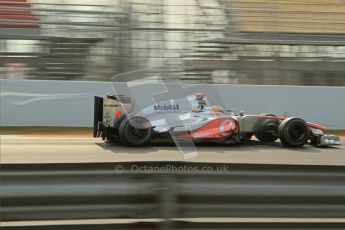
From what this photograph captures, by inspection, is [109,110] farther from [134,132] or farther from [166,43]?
[166,43]

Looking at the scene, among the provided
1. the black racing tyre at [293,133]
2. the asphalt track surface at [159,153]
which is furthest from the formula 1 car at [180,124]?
the asphalt track surface at [159,153]

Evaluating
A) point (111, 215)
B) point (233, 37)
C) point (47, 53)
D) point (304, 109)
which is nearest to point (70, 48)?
point (47, 53)

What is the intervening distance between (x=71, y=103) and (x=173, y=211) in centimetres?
815

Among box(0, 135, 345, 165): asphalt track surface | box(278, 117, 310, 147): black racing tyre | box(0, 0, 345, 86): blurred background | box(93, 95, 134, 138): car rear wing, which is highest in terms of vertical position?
box(0, 0, 345, 86): blurred background

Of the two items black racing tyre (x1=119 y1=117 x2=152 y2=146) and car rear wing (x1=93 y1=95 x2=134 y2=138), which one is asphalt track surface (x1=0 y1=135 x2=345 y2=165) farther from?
car rear wing (x1=93 y1=95 x2=134 y2=138)

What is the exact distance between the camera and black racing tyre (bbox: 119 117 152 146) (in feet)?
19.7

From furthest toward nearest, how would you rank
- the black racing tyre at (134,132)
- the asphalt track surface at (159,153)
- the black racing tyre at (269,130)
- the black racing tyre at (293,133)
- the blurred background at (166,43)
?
the blurred background at (166,43) < the black racing tyre at (269,130) < the black racing tyre at (293,133) < the black racing tyre at (134,132) < the asphalt track surface at (159,153)

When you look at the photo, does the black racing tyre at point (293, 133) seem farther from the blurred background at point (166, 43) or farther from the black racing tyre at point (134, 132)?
the blurred background at point (166, 43)

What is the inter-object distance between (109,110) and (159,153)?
3.35ft

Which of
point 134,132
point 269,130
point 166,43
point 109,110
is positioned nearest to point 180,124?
point 134,132

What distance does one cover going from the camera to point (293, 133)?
21.3 ft

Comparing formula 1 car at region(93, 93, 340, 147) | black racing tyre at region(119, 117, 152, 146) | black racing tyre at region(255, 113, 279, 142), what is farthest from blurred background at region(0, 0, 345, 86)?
black racing tyre at region(119, 117, 152, 146)

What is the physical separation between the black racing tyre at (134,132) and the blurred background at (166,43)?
16.3 ft

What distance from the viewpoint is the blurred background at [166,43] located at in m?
10.9
